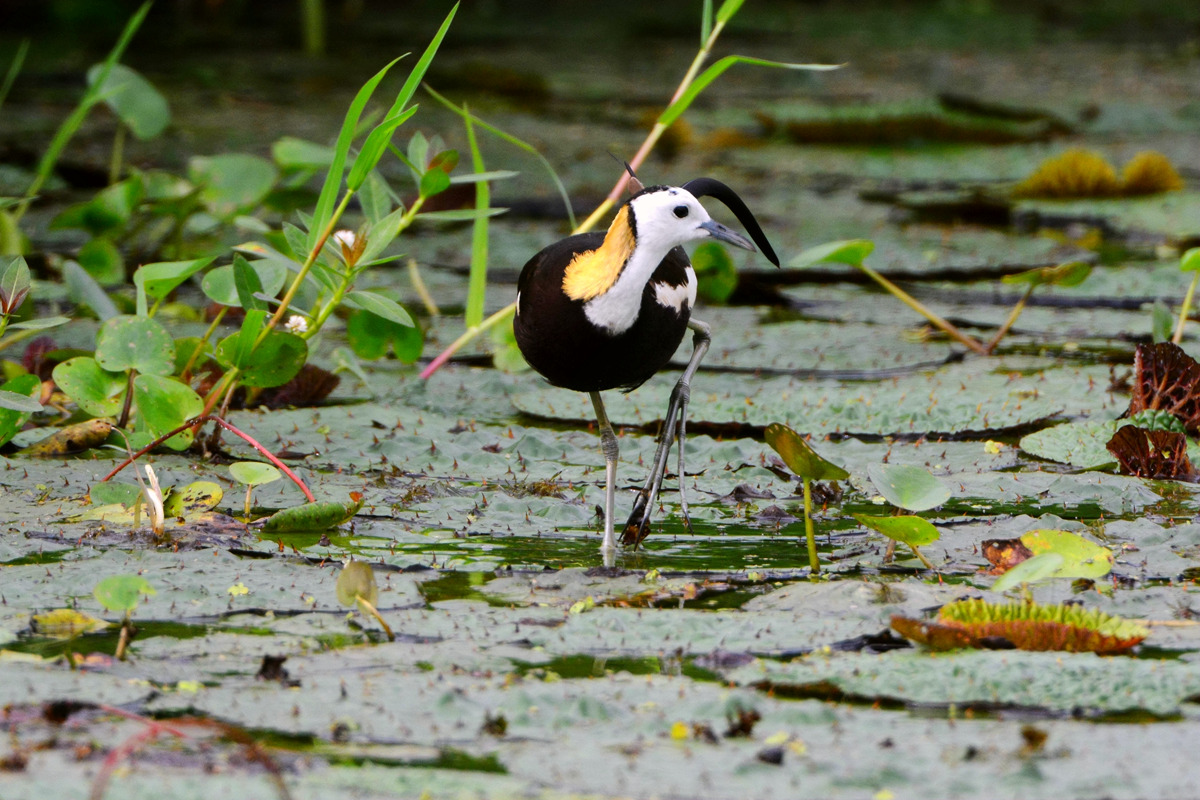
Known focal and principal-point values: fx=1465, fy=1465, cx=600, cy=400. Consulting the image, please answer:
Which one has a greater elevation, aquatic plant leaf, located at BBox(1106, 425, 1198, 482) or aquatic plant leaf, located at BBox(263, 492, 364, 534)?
aquatic plant leaf, located at BBox(1106, 425, 1198, 482)

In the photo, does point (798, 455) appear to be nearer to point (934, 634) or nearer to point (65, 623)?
point (934, 634)

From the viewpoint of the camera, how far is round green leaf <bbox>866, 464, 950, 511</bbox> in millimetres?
2326

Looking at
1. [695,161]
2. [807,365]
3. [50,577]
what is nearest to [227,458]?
[50,577]

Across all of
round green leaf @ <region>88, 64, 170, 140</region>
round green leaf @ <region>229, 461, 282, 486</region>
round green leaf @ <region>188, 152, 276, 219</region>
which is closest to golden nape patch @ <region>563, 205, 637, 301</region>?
round green leaf @ <region>229, 461, 282, 486</region>

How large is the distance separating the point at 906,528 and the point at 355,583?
0.84 m

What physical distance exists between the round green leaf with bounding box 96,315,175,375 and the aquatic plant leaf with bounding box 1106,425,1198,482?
1818 millimetres

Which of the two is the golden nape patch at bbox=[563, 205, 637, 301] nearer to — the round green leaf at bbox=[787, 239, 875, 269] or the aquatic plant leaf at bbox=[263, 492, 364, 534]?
the aquatic plant leaf at bbox=[263, 492, 364, 534]

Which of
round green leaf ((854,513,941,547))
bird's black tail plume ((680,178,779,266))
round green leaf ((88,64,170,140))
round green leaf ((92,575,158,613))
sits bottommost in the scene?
round green leaf ((92,575,158,613))

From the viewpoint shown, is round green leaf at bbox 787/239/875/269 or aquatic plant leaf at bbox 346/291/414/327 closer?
aquatic plant leaf at bbox 346/291/414/327

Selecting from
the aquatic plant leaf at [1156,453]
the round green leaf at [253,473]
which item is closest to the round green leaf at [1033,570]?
the aquatic plant leaf at [1156,453]

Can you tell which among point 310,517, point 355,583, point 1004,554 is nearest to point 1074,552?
point 1004,554

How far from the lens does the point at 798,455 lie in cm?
222

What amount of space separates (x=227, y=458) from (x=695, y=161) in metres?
3.67

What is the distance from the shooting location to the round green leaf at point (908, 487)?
233 cm
